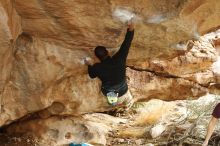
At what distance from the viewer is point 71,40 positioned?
6379 millimetres

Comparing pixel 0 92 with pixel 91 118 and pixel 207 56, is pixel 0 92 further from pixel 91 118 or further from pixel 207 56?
pixel 207 56

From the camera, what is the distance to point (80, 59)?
6562 millimetres

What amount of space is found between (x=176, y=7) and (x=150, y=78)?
3.67 m

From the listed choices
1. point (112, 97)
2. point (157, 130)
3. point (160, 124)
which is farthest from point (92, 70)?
point (160, 124)

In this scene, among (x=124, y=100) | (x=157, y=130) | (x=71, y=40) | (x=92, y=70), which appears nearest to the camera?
(x=71, y=40)

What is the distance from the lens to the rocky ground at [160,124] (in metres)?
9.57

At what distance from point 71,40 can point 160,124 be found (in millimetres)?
4589

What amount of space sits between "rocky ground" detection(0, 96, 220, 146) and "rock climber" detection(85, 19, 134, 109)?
272 centimetres

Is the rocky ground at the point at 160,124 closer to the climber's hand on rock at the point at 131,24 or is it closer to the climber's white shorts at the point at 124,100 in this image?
the climber's white shorts at the point at 124,100

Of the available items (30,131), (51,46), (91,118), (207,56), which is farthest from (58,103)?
(207,56)

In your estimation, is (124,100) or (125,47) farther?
(124,100)

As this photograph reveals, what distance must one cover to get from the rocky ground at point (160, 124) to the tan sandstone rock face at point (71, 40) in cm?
193

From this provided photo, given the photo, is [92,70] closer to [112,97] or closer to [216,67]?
[112,97]

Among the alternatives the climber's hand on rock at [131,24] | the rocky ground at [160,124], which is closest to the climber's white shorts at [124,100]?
the climber's hand on rock at [131,24]
